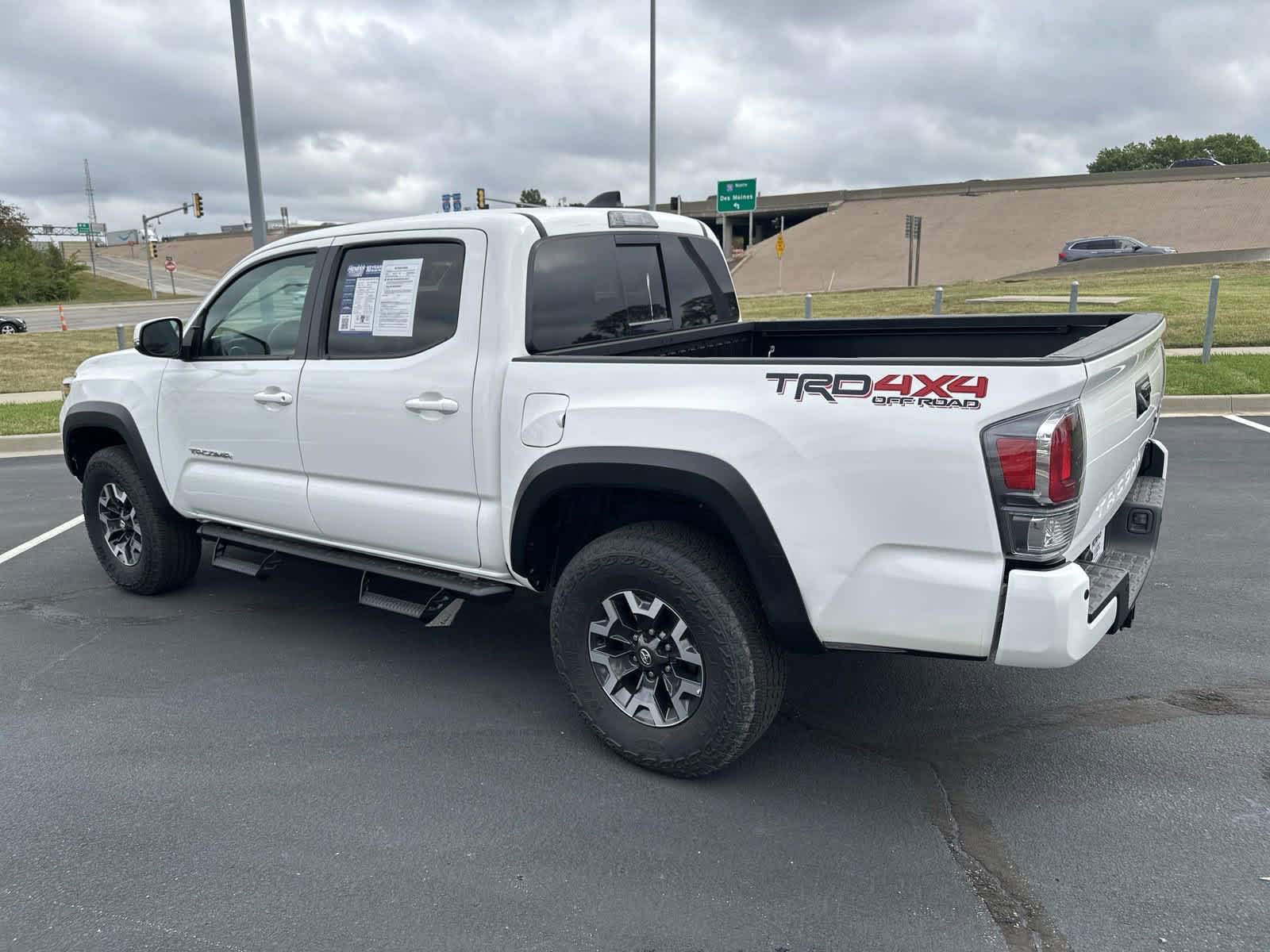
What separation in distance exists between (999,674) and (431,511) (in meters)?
2.46

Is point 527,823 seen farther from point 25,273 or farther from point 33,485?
point 25,273

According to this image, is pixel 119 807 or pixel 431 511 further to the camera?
pixel 431 511

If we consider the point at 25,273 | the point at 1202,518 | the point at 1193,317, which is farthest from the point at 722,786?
the point at 25,273

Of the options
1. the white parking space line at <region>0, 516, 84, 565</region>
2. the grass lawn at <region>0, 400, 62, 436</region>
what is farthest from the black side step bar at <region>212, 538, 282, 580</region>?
the grass lawn at <region>0, 400, 62, 436</region>

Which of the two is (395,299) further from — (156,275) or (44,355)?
(156,275)

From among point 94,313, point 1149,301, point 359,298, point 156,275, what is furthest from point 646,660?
point 156,275

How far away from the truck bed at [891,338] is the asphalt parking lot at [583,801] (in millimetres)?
1406

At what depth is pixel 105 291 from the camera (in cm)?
7331

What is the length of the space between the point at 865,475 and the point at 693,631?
0.78 m

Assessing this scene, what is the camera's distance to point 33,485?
8281 mm

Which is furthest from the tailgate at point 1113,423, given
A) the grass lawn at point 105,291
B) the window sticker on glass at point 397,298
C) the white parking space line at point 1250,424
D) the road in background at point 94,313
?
the grass lawn at point 105,291

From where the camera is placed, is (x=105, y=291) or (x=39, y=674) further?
(x=105, y=291)

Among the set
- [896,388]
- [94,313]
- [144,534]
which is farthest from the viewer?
[94,313]

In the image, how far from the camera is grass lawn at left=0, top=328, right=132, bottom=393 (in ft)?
49.1
